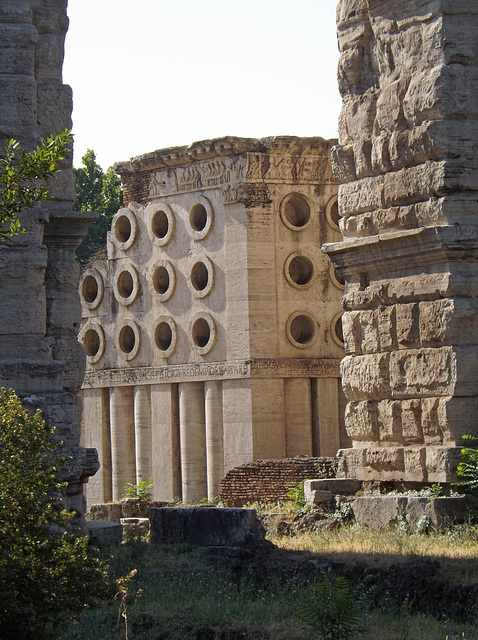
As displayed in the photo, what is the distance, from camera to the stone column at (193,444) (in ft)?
73.5

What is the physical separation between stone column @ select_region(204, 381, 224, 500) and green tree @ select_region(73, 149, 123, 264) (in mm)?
19126

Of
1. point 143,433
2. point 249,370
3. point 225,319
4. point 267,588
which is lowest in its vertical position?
point 267,588

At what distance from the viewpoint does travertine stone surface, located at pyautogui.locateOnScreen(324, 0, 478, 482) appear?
13039 mm

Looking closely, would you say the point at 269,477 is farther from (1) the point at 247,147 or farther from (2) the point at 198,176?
(2) the point at 198,176

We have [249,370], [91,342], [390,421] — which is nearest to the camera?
[390,421]

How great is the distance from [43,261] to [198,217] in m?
11.7

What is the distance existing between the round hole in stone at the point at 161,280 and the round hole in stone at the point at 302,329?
2.80 metres

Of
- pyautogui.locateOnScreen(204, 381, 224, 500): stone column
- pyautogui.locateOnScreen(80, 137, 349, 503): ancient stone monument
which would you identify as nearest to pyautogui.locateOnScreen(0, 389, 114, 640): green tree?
pyautogui.locateOnScreen(80, 137, 349, 503): ancient stone monument

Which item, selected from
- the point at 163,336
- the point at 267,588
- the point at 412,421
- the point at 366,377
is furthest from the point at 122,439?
the point at 267,588

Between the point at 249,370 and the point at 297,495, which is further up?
the point at 249,370

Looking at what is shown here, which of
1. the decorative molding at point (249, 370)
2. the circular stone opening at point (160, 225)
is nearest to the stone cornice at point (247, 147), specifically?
the circular stone opening at point (160, 225)

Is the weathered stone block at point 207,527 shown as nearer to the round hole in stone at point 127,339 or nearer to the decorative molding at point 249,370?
the decorative molding at point 249,370

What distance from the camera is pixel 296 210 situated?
22.7 m

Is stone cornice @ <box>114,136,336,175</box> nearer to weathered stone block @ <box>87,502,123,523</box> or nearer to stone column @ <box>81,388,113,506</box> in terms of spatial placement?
stone column @ <box>81,388,113,506</box>
